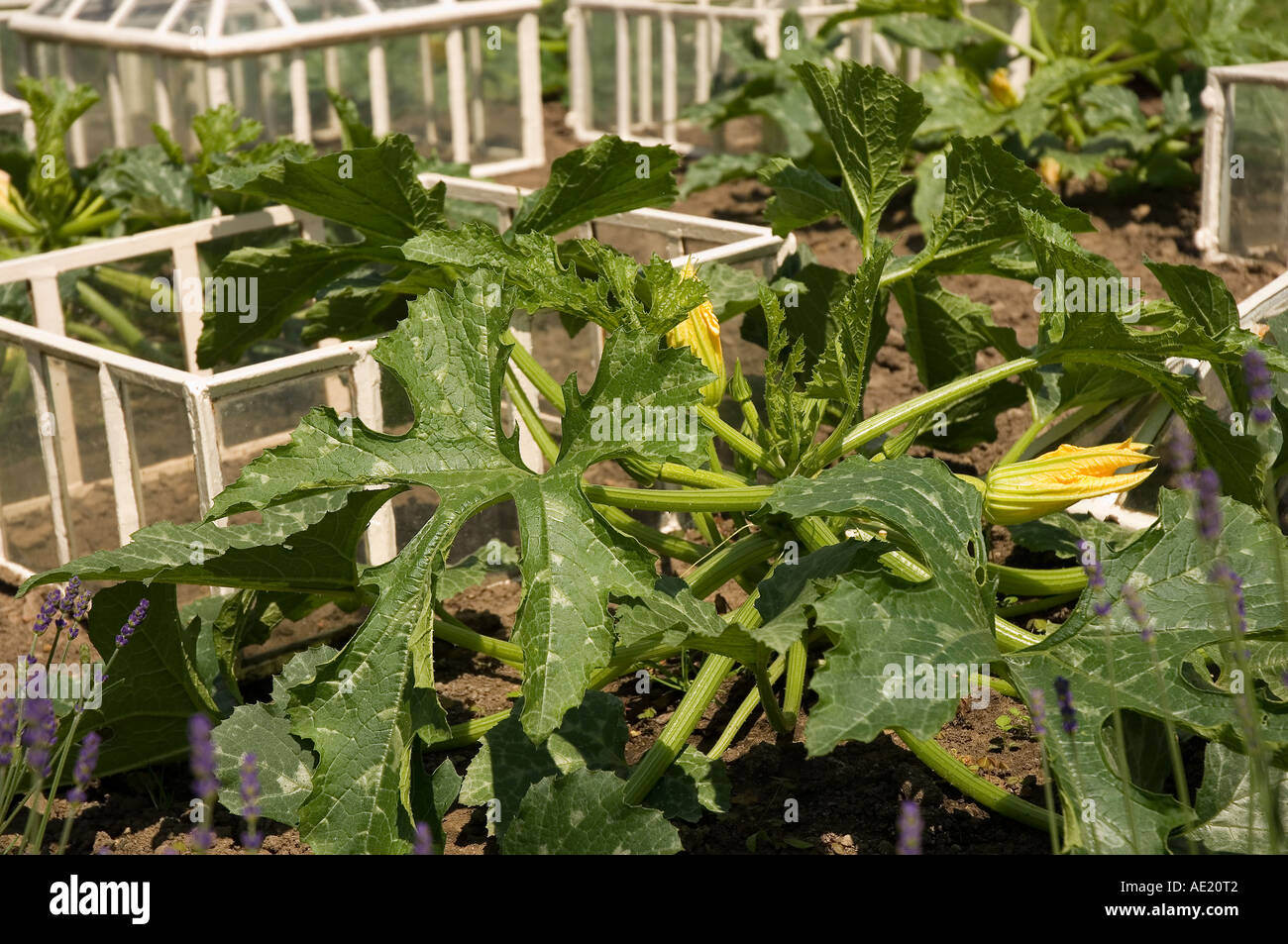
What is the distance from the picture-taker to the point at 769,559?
10.3 ft

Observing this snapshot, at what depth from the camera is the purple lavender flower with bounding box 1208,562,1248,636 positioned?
182cm

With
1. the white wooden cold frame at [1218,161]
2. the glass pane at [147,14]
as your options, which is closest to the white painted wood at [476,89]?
the glass pane at [147,14]

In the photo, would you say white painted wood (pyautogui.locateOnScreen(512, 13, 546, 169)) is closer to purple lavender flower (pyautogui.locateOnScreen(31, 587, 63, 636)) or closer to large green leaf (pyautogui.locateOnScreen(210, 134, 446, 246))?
large green leaf (pyautogui.locateOnScreen(210, 134, 446, 246))

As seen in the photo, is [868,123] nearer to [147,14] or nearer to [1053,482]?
[1053,482]

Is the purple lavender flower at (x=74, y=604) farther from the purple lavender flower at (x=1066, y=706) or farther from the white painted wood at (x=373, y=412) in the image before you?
the purple lavender flower at (x=1066, y=706)

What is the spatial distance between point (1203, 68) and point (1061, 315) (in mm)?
4288

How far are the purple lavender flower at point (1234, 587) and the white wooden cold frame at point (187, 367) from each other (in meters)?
1.85

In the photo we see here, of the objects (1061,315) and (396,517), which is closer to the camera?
(1061,315)

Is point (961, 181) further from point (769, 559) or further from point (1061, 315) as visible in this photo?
→ point (769, 559)

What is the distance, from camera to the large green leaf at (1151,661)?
6.93 ft

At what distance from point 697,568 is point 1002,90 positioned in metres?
4.44

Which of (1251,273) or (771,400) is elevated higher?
(771,400)

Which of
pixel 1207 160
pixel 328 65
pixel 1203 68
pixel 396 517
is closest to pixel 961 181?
pixel 396 517

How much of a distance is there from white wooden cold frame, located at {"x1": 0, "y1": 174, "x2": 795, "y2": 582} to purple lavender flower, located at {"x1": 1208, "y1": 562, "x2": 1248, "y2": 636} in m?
1.85
